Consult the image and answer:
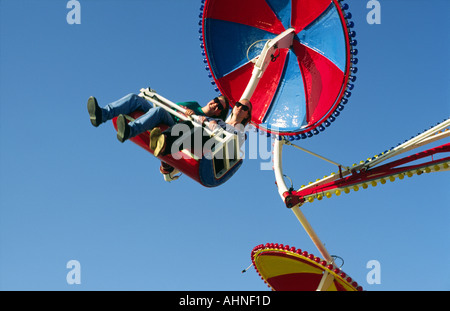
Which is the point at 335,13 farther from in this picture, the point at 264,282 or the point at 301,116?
the point at 264,282

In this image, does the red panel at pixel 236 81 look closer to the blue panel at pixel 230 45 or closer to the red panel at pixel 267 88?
the blue panel at pixel 230 45

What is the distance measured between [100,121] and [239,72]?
5264mm

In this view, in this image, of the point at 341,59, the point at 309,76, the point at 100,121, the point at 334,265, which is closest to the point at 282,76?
the point at 309,76

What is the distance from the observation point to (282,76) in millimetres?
15148

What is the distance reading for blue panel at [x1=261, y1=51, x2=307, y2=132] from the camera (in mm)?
14781

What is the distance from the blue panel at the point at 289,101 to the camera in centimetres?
1478

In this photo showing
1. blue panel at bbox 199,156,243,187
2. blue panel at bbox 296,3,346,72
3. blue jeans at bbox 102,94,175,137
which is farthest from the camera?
blue panel at bbox 296,3,346,72

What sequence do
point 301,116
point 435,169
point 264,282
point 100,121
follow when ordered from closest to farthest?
point 100,121, point 435,169, point 301,116, point 264,282

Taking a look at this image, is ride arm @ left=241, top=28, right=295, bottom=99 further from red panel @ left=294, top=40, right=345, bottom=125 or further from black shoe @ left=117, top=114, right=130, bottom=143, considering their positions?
black shoe @ left=117, top=114, right=130, bottom=143

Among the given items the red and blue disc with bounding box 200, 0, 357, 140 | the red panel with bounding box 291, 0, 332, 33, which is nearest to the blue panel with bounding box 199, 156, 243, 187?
the red and blue disc with bounding box 200, 0, 357, 140

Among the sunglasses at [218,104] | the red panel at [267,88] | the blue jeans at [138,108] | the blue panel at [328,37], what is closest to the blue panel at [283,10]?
the blue panel at [328,37]

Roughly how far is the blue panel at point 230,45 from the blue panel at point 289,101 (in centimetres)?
79

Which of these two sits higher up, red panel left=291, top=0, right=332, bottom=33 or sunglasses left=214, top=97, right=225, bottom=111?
red panel left=291, top=0, right=332, bottom=33

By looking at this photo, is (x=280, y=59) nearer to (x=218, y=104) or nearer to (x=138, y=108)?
(x=218, y=104)
